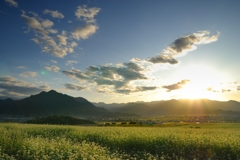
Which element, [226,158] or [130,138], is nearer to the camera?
[226,158]

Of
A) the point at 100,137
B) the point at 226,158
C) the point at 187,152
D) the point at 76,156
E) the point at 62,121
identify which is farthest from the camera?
the point at 62,121

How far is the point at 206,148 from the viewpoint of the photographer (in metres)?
17.0

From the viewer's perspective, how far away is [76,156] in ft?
36.1

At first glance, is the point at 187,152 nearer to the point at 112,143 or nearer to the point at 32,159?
the point at 112,143

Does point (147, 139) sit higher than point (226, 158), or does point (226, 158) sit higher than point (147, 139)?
point (147, 139)

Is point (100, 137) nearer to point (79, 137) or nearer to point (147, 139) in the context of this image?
point (79, 137)

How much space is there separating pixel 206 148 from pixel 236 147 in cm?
205

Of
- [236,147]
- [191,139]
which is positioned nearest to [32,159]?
[191,139]

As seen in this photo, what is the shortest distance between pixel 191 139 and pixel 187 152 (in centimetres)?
173

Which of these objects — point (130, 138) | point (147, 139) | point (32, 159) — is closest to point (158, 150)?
point (147, 139)

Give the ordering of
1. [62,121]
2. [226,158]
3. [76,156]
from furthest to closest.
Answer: [62,121] < [226,158] < [76,156]

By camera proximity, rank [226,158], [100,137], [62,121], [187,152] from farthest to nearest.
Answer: [62,121] < [100,137] < [187,152] < [226,158]

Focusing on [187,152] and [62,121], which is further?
[62,121]

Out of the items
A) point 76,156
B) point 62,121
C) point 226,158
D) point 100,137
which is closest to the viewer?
point 76,156
